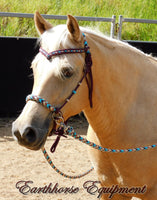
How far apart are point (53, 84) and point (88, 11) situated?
7.22 metres

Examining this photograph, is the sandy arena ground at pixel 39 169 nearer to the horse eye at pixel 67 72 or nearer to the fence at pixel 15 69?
the fence at pixel 15 69

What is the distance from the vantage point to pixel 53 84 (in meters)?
2.00

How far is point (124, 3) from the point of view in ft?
31.3

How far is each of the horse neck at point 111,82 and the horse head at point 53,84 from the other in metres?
0.14

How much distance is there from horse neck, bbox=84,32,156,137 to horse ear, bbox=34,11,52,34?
1.03ft

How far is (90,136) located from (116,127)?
371 mm

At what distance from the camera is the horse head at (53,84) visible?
1950 mm

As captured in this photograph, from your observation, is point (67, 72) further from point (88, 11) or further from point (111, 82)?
point (88, 11)

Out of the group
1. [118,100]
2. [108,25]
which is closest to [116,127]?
[118,100]

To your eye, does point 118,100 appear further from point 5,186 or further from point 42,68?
point 5,186

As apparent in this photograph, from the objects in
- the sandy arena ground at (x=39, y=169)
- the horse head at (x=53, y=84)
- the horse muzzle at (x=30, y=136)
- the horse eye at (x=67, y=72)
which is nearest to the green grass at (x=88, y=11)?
the sandy arena ground at (x=39, y=169)

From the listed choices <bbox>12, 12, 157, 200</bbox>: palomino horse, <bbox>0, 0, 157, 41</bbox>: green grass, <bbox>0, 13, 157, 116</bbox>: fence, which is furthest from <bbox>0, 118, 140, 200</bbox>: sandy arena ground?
<bbox>0, 0, 157, 41</bbox>: green grass

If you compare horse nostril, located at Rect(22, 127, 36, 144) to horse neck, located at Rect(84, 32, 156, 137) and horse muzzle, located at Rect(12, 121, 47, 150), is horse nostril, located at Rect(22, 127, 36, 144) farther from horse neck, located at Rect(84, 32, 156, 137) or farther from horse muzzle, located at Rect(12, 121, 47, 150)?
horse neck, located at Rect(84, 32, 156, 137)

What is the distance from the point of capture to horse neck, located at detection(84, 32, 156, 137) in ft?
7.41
